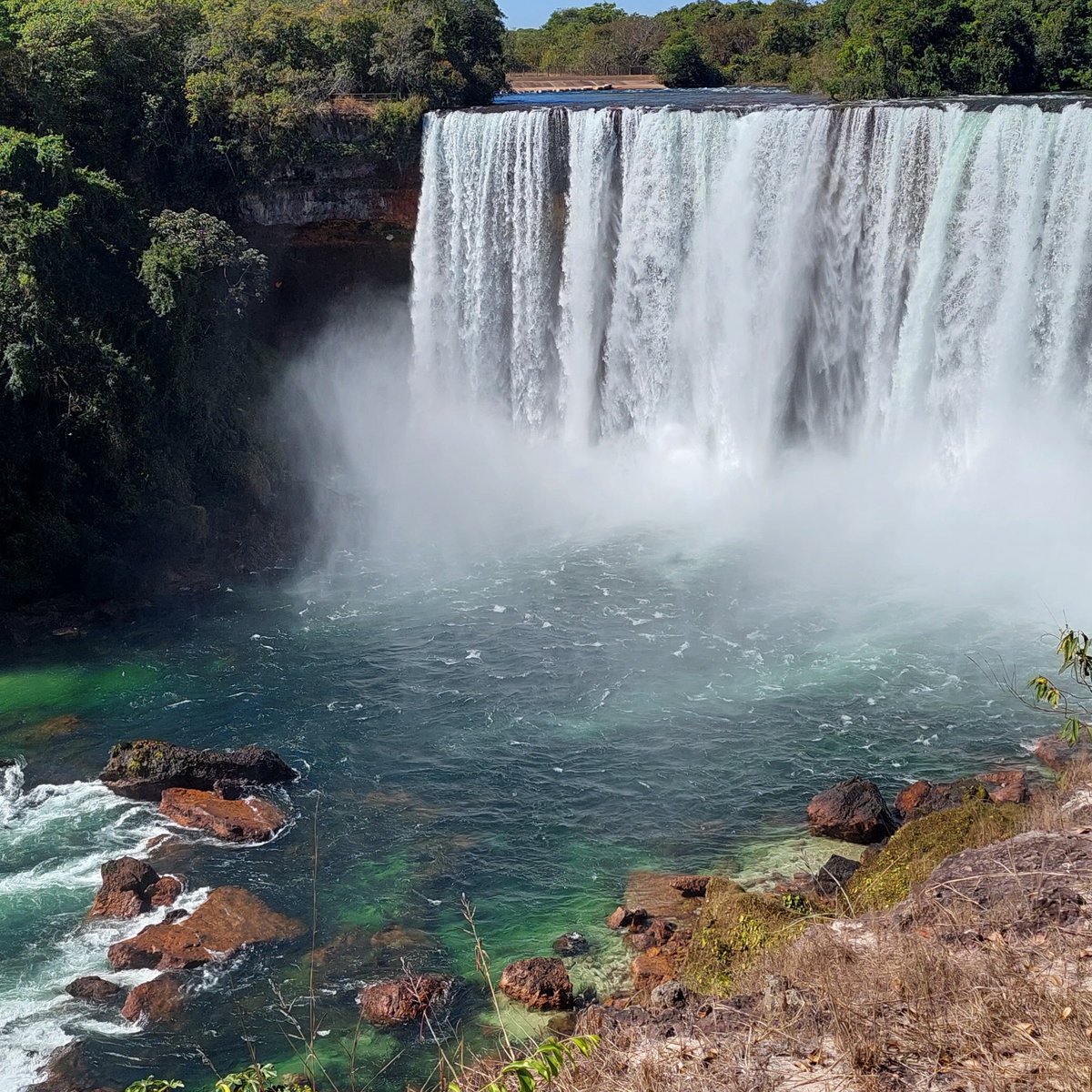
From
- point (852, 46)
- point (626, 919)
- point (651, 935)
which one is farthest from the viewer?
point (852, 46)

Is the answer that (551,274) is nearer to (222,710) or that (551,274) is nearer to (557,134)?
(557,134)

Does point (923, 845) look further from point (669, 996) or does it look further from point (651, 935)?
point (669, 996)

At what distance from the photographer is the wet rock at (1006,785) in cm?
1549

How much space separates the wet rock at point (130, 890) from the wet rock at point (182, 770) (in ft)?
7.31

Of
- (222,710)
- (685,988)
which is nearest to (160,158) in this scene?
(222,710)

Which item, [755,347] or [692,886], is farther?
[755,347]

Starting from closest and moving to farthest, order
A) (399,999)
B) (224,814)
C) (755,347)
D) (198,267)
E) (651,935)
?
(399,999), (651,935), (224,814), (198,267), (755,347)

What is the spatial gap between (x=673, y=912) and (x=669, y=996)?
363 cm

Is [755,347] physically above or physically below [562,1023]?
above

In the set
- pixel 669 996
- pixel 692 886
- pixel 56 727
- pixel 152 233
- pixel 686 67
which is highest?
pixel 686 67

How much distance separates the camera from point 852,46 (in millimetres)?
35969

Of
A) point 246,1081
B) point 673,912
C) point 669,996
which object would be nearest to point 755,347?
point 673,912

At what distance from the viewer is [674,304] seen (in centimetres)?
2912

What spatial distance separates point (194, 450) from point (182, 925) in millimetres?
13848
